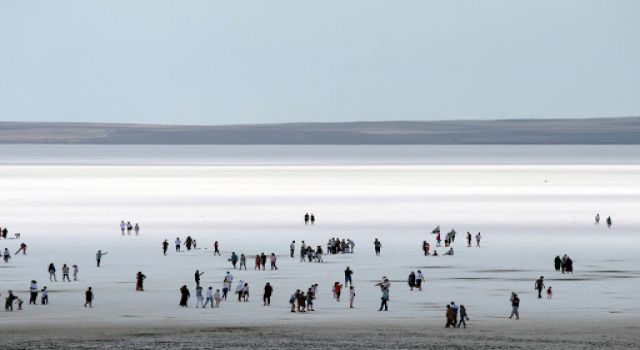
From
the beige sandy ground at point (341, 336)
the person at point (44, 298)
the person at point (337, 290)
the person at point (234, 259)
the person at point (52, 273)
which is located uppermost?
the person at point (234, 259)

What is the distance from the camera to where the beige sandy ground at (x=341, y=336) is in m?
35.1

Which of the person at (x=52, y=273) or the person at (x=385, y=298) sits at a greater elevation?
the person at (x=52, y=273)

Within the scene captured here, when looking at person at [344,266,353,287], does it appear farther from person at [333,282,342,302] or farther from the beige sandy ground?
the beige sandy ground

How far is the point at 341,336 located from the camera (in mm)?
36906

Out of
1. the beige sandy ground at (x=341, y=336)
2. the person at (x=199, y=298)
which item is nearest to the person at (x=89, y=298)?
the person at (x=199, y=298)

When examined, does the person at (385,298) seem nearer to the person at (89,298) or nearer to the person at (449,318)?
the person at (449,318)

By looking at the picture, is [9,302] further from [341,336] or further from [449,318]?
[449,318]

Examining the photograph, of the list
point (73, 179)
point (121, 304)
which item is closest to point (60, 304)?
point (121, 304)

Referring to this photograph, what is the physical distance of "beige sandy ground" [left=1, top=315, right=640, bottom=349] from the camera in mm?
35094

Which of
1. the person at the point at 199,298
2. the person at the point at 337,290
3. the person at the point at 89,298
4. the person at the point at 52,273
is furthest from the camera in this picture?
the person at the point at 52,273

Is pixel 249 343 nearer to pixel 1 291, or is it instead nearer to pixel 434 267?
pixel 1 291

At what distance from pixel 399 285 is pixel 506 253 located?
14351 millimetres

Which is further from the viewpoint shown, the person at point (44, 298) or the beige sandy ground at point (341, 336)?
the person at point (44, 298)

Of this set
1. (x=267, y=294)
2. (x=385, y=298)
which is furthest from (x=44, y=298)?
(x=385, y=298)
